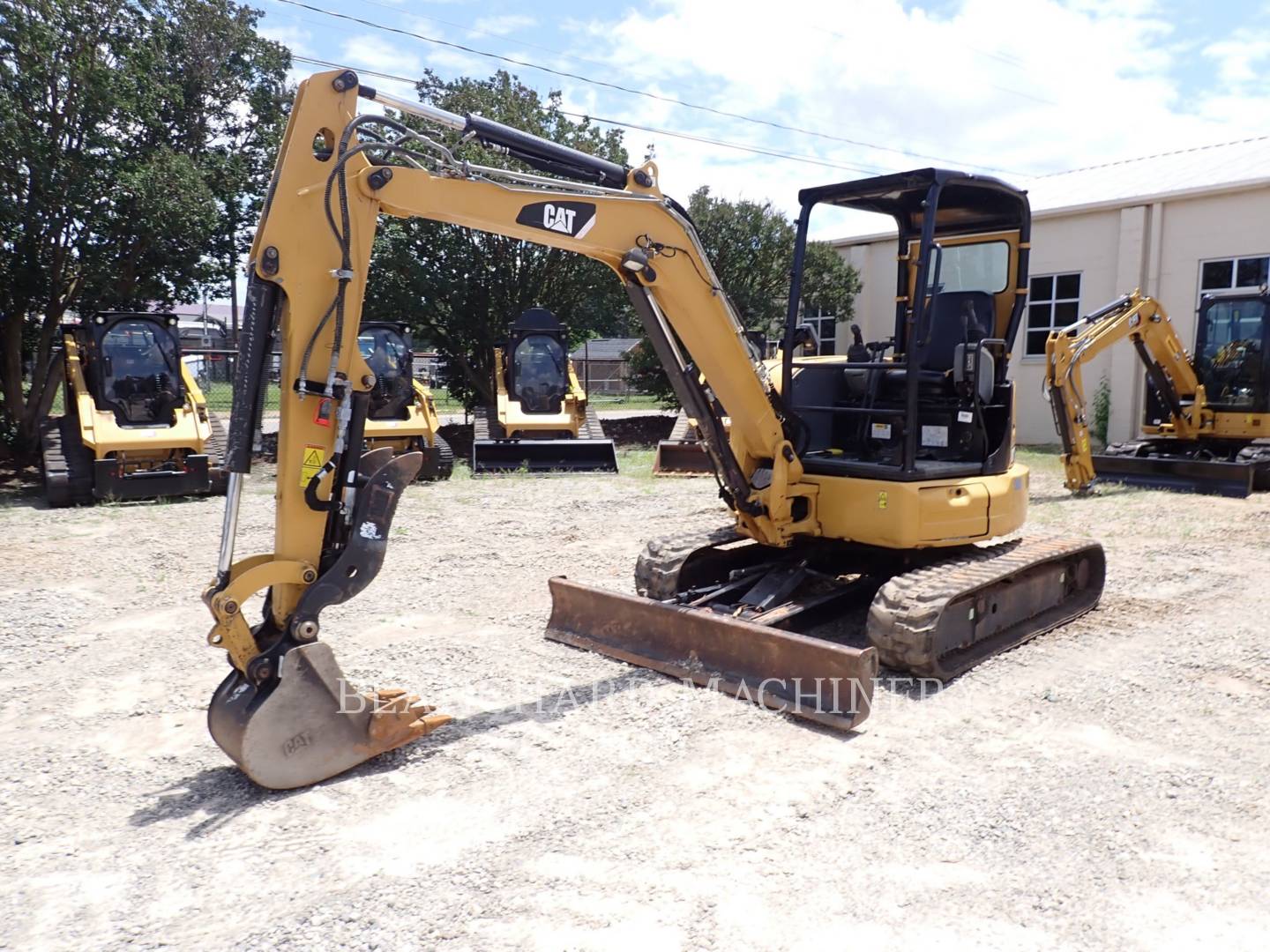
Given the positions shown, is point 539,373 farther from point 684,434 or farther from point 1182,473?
point 1182,473

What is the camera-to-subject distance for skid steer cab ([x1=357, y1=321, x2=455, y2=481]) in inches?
508

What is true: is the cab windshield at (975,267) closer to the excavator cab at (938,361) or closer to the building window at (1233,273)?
the excavator cab at (938,361)

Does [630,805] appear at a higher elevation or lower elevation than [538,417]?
lower

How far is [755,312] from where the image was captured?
2009 cm

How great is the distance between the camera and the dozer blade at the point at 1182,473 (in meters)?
11.5

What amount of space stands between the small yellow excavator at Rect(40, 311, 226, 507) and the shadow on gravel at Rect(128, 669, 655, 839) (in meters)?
7.37

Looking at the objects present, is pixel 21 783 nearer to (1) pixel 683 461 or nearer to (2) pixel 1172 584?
(2) pixel 1172 584

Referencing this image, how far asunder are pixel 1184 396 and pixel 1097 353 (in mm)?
1500

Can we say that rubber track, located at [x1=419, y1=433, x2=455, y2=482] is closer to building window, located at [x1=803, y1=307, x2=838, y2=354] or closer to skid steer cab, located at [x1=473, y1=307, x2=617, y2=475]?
skid steer cab, located at [x1=473, y1=307, x2=617, y2=475]

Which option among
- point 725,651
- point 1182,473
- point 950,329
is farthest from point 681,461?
point 725,651

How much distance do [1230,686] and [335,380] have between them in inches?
184

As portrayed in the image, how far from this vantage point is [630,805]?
12.2 feet

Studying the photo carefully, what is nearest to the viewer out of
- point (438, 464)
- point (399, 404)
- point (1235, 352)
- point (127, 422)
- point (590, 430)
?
point (127, 422)

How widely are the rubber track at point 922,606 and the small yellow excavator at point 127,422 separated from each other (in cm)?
825
